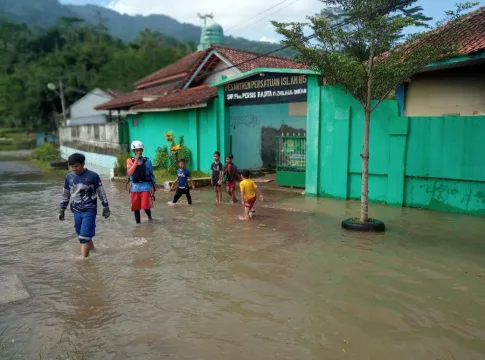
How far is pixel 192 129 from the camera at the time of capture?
55.5 feet

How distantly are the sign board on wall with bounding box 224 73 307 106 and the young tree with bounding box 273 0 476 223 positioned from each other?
13.6 ft

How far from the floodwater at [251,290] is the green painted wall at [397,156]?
80 centimetres

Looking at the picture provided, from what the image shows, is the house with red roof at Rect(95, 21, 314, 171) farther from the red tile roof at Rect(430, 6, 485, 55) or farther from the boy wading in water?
the boy wading in water

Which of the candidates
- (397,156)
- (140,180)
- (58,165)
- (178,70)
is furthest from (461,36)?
(58,165)

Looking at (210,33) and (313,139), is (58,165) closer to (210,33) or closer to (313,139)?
(210,33)

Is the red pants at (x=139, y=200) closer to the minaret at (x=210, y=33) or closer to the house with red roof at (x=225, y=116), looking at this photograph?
the house with red roof at (x=225, y=116)

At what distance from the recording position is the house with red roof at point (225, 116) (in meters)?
14.2

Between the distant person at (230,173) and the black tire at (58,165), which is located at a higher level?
the distant person at (230,173)

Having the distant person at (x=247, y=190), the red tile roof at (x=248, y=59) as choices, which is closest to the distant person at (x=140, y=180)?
the distant person at (x=247, y=190)

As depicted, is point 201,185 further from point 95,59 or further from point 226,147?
point 95,59

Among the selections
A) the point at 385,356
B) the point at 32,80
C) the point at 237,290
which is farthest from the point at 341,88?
the point at 32,80

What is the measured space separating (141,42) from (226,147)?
6545cm

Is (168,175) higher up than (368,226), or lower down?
higher up

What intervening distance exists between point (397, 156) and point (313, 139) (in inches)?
105
